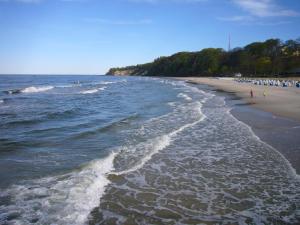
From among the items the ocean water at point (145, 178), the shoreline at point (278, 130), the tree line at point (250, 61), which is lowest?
the ocean water at point (145, 178)

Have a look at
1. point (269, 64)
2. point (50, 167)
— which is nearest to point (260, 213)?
point (50, 167)

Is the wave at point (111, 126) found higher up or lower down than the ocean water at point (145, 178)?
higher up

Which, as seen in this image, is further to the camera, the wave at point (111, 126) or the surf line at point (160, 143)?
the wave at point (111, 126)

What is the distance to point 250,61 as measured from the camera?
11219 centimetres

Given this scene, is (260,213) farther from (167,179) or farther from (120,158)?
(120,158)

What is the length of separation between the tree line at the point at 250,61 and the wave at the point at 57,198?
81501 mm

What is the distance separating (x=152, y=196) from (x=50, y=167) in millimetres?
3969

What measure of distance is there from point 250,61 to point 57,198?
112 metres

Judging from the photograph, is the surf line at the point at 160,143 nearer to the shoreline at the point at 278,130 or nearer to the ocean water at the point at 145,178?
the ocean water at the point at 145,178

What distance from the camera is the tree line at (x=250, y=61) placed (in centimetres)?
9119

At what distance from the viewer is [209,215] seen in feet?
21.6

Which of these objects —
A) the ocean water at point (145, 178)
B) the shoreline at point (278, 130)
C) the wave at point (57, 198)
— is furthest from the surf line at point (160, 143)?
the shoreline at point (278, 130)

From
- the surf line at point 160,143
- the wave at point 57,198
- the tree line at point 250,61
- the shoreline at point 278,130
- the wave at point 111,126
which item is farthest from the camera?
the tree line at point 250,61

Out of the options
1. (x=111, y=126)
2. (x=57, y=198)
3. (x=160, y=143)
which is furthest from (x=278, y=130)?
(x=57, y=198)
